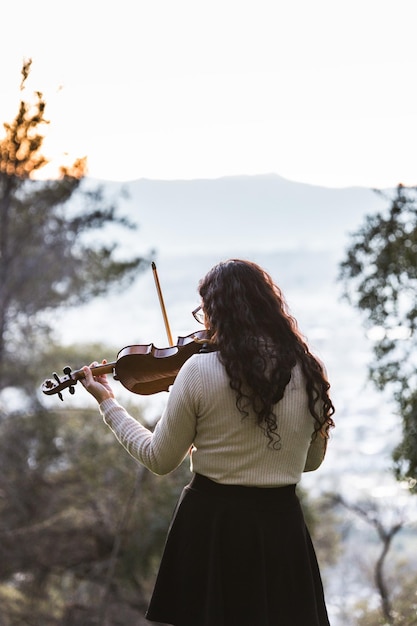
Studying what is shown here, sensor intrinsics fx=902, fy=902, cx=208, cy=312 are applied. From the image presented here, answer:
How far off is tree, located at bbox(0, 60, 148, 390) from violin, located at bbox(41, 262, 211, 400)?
362cm

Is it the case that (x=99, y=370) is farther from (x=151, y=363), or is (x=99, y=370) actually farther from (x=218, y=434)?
(x=218, y=434)

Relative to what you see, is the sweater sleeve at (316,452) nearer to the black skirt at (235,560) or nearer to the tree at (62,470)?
the black skirt at (235,560)

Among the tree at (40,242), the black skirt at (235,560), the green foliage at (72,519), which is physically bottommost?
the green foliage at (72,519)

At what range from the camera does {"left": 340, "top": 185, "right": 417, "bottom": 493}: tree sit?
5.15m

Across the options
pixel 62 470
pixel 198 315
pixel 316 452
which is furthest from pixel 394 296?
pixel 62 470

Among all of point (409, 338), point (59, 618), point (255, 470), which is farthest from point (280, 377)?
point (59, 618)

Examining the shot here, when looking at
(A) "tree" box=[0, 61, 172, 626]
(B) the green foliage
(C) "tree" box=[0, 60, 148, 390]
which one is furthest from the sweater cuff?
(B) the green foliage

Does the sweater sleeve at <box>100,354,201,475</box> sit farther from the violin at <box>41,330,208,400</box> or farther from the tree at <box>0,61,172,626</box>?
the tree at <box>0,61,172,626</box>

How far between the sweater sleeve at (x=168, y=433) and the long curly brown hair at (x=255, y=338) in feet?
0.39

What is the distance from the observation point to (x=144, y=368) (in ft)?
8.38

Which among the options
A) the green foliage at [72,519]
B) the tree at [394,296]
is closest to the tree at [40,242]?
the green foliage at [72,519]

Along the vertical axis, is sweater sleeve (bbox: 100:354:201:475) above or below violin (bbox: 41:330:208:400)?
below

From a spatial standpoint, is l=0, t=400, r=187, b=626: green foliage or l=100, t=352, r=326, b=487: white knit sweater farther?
l=0, t=400, r=187, b=626: green foliage

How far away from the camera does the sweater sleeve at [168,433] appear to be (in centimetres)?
219
